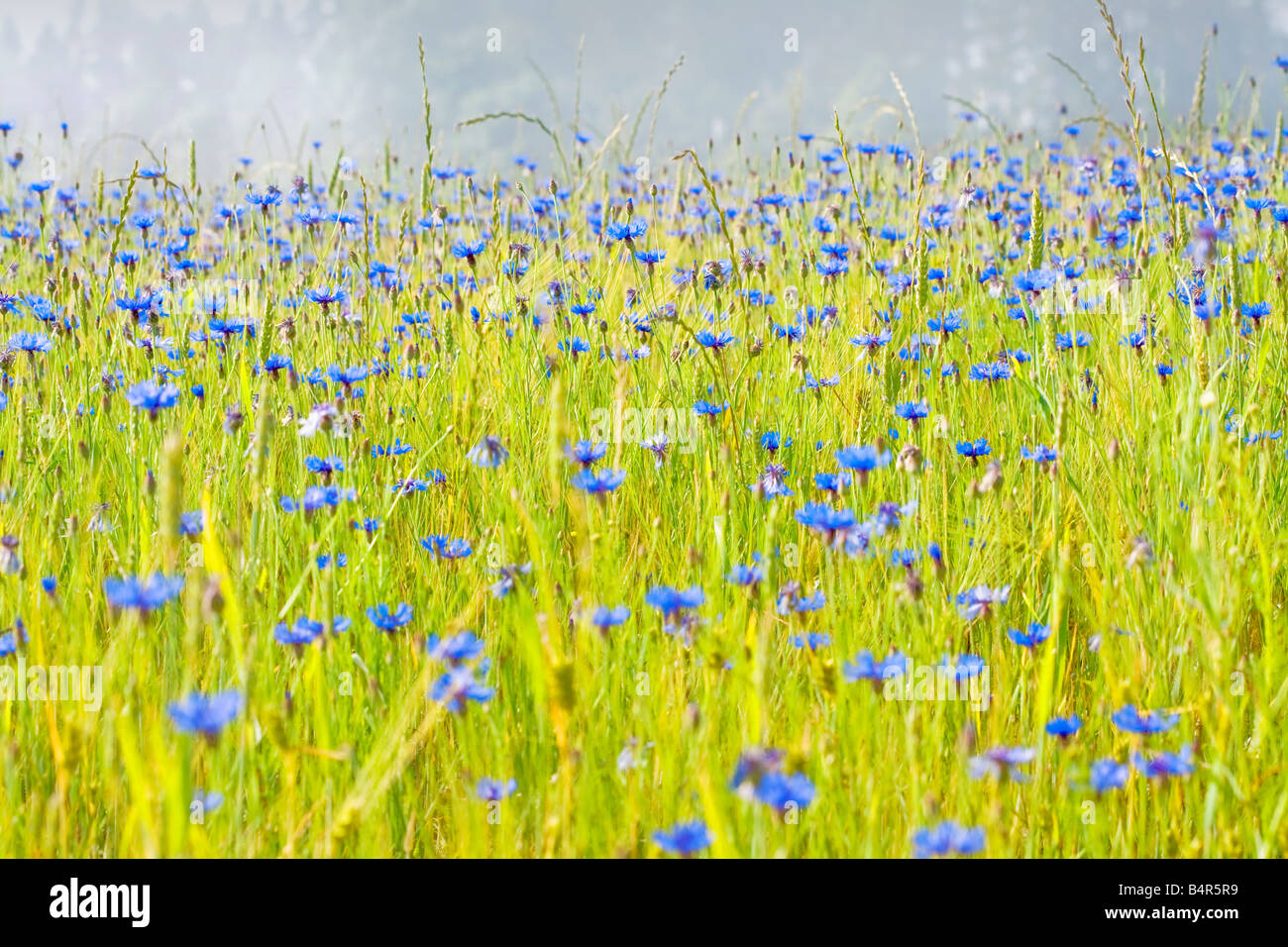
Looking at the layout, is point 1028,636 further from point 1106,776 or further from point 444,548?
point 444,548

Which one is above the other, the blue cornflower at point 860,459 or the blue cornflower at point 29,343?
the blue cornflower at point 29,343

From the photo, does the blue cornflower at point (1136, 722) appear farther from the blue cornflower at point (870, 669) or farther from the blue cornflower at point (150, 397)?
the blue cornflower at point (150, 397)

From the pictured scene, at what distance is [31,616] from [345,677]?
0.50 metres

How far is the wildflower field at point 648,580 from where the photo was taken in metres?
1.16

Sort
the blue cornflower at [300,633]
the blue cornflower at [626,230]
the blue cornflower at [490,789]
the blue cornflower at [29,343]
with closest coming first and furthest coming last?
the blue cornflower at [490,789], the blue cornflower at [300,633], the blue cornflower at [29,343], the blue cornflower at [626,230]

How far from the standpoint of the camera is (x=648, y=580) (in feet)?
6.15

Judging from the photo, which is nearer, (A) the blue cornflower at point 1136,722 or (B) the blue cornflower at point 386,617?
(A) the blue cornflower at point 1136,722

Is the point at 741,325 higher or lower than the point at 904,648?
higher

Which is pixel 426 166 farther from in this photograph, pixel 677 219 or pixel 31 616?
pixel 677 219

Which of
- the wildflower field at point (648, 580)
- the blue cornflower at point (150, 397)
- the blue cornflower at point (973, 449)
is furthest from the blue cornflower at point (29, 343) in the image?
the blue cornflower at point (973, 449)

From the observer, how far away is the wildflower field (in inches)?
45.5

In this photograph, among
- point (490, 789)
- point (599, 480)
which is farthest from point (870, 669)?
point (599, 480)
